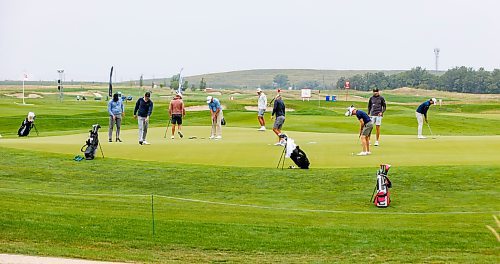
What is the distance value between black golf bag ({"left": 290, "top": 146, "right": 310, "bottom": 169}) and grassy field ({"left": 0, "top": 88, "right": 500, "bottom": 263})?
1.28ft

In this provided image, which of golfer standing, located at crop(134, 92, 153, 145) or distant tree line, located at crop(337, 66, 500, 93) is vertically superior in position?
distant tree line, located at crop(337, 66, 500, 93)

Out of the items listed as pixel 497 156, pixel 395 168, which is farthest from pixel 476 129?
pixel 395 168

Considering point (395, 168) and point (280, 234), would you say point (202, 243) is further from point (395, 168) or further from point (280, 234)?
point (395, 168)

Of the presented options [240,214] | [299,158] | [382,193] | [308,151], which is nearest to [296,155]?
[299,158]

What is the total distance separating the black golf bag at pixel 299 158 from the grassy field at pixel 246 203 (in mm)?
389

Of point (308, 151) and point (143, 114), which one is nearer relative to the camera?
point (308, 151)

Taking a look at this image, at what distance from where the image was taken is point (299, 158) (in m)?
20.6

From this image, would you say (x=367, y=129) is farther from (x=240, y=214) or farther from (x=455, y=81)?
(x=455, y=81)

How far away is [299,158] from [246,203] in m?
3.60

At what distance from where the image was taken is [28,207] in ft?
52.1

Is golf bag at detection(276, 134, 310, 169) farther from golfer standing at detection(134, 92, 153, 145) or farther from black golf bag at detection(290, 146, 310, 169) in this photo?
golfer standing at detection(134, 92, 153, 145)

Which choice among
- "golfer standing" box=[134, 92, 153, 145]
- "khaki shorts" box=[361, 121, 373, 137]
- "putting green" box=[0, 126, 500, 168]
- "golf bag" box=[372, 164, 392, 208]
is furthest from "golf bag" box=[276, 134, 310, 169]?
"golfer standing" box=[134, 92, 153, 145]

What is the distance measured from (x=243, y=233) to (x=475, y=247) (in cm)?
412

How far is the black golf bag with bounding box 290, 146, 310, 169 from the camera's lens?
20478 millimetres
